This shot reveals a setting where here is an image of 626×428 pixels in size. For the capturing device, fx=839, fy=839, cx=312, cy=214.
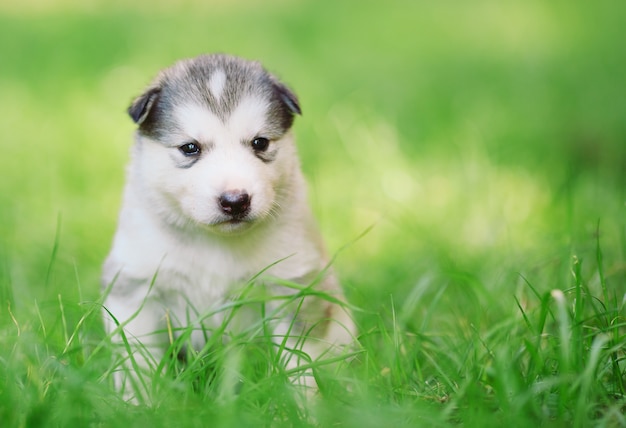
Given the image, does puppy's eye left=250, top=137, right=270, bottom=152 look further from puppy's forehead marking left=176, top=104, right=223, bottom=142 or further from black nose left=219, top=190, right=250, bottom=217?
black nose left=219, top=190, right=250, bottom=217

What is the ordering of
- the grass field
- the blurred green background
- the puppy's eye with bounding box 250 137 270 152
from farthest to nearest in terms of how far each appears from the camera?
the blurred green background → the puppy's eye with bounding box 250 137 270 152 → the grass field

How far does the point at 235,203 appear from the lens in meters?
3.85

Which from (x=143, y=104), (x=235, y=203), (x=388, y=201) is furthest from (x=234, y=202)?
(x=388, y=201)

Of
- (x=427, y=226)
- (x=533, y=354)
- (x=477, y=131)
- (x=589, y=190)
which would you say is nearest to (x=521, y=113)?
(x=477, y=131)

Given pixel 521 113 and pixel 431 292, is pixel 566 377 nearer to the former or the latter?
pixel 431 292

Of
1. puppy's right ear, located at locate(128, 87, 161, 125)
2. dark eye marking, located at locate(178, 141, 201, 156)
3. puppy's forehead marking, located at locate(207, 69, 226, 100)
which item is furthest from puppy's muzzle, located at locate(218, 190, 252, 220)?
puppy's right ear, located at locate(128, 87, 161, 125)

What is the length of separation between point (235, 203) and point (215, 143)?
39 centimetres

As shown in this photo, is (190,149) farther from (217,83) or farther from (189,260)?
(189,260)

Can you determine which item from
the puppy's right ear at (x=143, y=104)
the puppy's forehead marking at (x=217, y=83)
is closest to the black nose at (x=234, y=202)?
the puppy's forehead marking at (x=217, y=83)

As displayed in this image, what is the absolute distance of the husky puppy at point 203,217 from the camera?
13.4 ft

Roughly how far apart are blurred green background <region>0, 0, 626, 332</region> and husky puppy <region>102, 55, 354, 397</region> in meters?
0.31

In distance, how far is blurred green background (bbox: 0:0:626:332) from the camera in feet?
18.9

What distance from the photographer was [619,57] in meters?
11.7

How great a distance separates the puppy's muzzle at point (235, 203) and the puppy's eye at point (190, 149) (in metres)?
0.37
